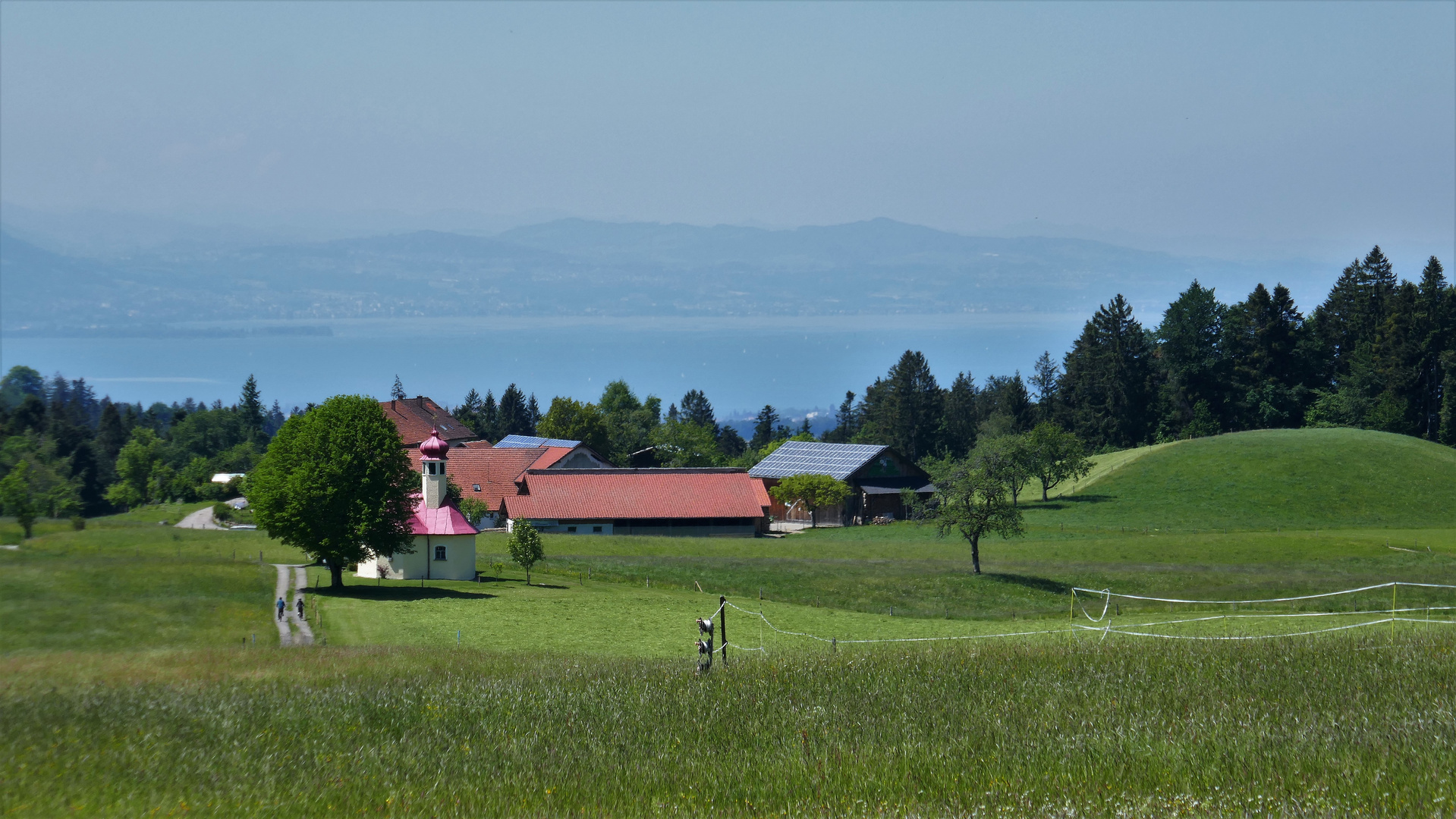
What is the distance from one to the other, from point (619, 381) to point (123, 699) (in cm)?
13720

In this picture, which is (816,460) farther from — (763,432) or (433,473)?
(763,432)

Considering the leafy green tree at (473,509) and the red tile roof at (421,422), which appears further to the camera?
the red tile roof at (421,422)

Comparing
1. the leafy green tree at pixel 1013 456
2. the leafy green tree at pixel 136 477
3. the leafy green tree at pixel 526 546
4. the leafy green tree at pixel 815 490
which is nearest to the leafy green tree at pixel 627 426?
the leafy green tree at pixel 815 490

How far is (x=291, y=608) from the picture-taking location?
134 feet

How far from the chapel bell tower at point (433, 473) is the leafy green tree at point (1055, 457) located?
5495 cm

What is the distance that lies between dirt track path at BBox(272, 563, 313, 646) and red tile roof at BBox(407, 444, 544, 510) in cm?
3493

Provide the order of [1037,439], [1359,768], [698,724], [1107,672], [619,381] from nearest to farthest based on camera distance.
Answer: [1359,768], [698,724], [1107,672], [1037,439], [619,381]

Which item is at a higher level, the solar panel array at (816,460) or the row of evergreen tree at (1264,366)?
the row of evergreen tree at (1264,366)

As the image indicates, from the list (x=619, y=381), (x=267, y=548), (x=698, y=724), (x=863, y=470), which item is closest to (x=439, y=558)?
(x=267, y=548)

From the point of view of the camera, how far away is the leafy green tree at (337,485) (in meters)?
45.0

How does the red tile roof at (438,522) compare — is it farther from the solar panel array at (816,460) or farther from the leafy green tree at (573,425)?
the leafy green tree at (573,425)

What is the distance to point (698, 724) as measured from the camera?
14.9 m

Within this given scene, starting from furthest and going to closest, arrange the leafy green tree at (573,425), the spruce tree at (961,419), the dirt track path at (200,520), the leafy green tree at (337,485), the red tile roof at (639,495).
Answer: the spruce tree at (961,419), the leafy green tree at (573,425), the dirt track path at (200,520), the red tile roof at (639,495), the leafy green tree at (337,485)

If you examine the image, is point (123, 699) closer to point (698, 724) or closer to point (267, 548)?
point (698, 724)
